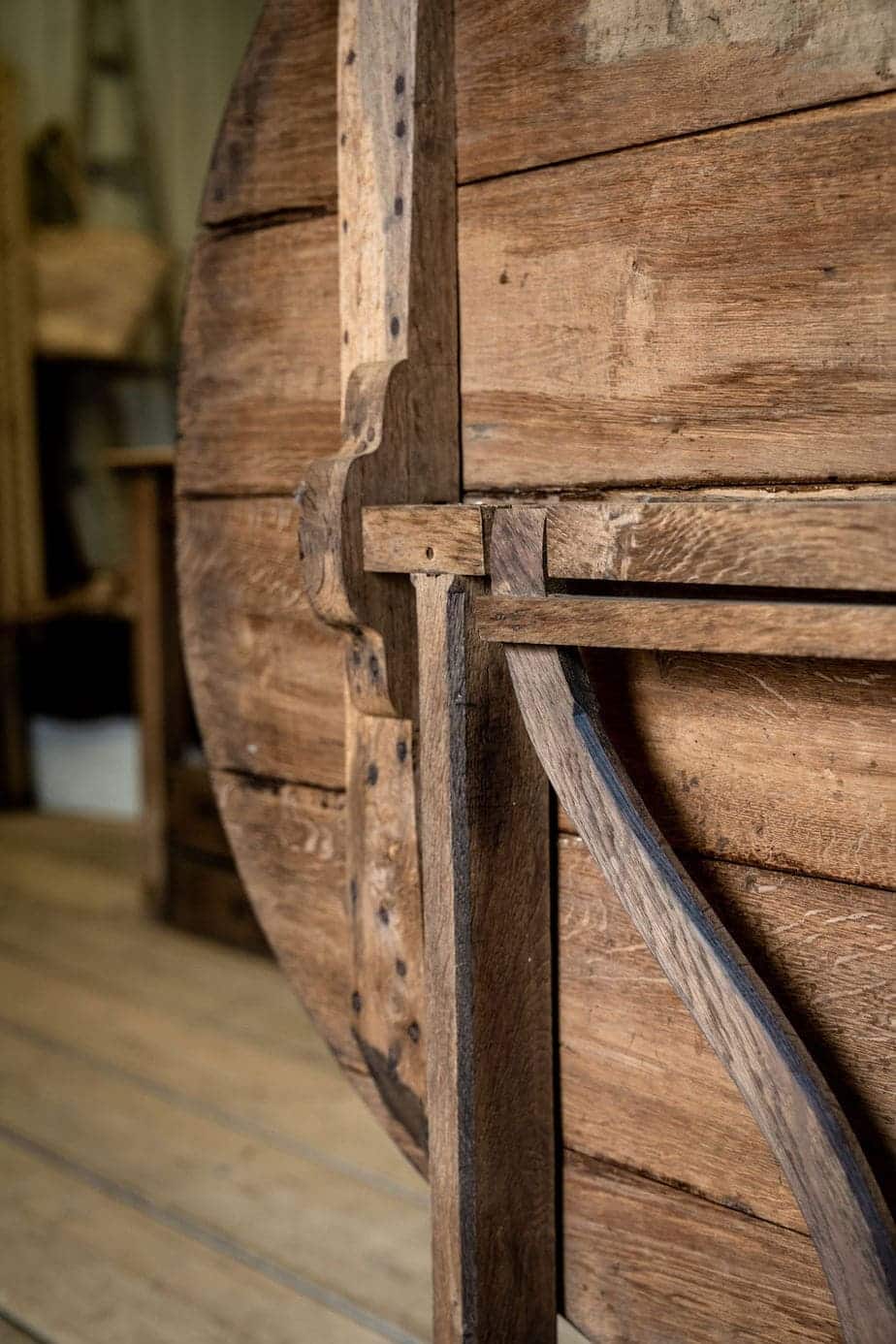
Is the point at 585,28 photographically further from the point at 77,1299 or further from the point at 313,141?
the point at 77,1299

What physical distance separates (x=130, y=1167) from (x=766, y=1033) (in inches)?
45.5

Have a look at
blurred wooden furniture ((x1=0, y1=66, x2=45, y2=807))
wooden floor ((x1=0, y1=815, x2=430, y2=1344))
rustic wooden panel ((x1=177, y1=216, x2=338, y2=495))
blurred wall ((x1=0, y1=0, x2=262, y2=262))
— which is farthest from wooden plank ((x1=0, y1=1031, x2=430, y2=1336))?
blurred wall ((x1=0, y1=0, x2=262, y2=262))

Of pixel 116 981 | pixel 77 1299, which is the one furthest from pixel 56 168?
pixel 77 1299

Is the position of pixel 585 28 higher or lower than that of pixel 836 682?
higher

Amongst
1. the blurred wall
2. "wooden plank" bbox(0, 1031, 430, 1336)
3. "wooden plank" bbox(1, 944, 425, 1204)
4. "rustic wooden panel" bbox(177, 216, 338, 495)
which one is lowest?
"wooden plank" bbox(1, 944, 425, 1204)

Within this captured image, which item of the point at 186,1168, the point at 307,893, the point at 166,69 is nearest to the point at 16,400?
the point at 166,69

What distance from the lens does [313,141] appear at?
3.34 feet

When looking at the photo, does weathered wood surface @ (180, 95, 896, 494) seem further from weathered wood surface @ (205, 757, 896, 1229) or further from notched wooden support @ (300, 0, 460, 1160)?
weathered wood surface @ (205, 757, 896, 1229)

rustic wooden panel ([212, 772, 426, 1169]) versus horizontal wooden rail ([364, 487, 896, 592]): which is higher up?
horizontal wooden rail ([364, 487, 896, 592])

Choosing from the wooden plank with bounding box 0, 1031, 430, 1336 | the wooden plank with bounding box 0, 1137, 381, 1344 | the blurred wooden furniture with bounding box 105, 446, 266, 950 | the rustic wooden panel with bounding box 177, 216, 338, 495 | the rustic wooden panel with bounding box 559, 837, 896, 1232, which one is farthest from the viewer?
the blurred wooden furniture with bounding box 105, 446, 266, 950

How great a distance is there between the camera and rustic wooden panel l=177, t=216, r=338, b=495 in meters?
1.03

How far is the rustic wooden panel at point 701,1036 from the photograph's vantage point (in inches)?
31.5

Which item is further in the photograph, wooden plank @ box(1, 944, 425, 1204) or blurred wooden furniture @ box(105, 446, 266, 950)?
blurred wooden furniture @ box(105, 446, 266, 950)

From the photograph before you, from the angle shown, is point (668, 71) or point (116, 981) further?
point (116, 981)
